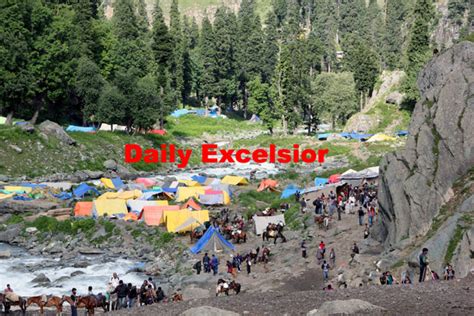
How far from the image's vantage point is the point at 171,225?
40125 millimetres

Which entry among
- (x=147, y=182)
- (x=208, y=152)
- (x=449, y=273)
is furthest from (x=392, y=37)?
(x=449, y=273)

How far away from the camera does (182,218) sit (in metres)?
40.4

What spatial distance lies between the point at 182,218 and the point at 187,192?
31.4 feet

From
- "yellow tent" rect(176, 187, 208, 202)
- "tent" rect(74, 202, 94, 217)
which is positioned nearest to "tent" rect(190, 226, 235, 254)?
"tent" rect(74, 202, 94, 217)

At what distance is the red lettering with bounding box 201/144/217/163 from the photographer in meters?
82.7

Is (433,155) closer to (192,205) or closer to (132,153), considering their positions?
(192,205)

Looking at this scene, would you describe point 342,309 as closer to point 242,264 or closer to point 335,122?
point 242,264

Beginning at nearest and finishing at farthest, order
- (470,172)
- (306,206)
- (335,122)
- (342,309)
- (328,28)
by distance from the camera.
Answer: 1. (342,309)
2. (470,172)
3. (306,206)
4. (335,122)
5. (328,28)

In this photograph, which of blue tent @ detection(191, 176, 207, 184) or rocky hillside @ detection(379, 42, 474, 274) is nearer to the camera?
rocky hillside @ detection(379, 42, 474, 274)

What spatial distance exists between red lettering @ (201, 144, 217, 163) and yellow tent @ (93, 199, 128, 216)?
122ft

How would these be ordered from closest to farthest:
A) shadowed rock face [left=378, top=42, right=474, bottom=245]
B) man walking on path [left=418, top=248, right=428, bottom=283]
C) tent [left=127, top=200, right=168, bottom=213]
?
man walking on path [left=418, top=248, right=428, bottom=283] → shadowed rock face [left=378, top=42, right=474, bottom=245] → tent [left=127, top=200, right=168, bottom=213]

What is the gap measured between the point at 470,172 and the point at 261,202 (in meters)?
26.3

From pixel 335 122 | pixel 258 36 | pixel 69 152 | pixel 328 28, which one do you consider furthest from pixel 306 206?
pixel 328 28

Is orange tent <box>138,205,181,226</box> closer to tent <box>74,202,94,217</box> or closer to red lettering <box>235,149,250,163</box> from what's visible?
Answer: tent <box>74,202,94,217</box>
